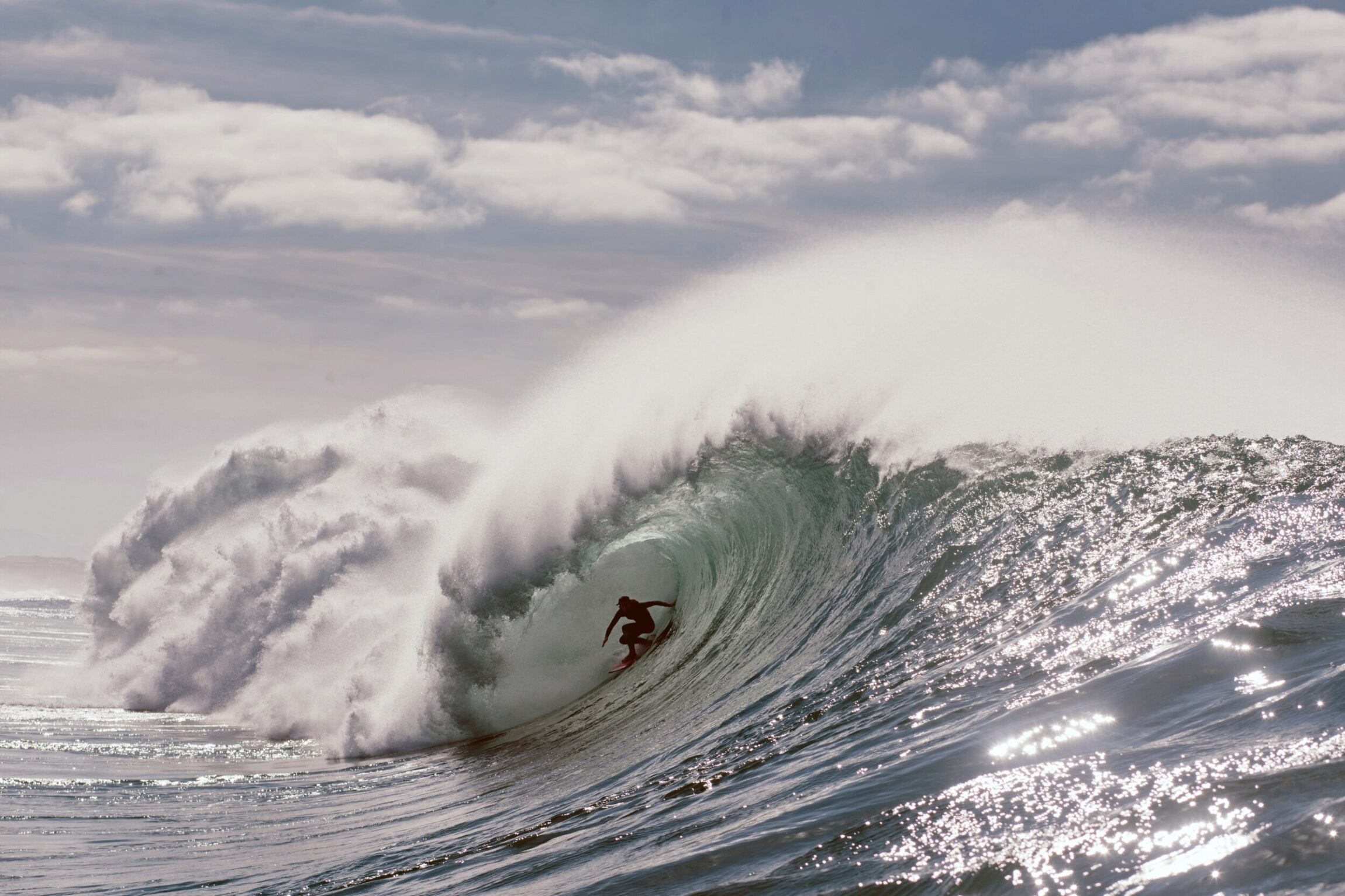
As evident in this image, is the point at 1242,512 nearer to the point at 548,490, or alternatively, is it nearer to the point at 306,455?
the point at 548,490

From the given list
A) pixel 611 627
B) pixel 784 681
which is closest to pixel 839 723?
pixel 784 681

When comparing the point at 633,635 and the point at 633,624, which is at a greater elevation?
the point at 633,624

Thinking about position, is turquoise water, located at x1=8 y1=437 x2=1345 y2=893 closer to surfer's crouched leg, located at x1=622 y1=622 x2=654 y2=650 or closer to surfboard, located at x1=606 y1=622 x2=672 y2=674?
surfboard, located at x1=606 y1=622 x2=672 y2=674

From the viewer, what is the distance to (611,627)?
12.6 metres

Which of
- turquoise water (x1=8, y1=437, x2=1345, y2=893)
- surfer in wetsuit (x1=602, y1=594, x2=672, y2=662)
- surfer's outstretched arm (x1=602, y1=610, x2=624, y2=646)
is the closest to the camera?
turquoise water (x1=8, y1=437, x2=1345, y2=893)

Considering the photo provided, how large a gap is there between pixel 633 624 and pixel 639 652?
13.7 inches

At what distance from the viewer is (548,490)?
14234mm

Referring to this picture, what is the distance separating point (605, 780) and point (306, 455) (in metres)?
21.2

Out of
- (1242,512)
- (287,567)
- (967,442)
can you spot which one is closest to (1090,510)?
(1242,512)

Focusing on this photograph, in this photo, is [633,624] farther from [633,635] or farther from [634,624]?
[633,635]

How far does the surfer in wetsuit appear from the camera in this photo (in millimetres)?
12906

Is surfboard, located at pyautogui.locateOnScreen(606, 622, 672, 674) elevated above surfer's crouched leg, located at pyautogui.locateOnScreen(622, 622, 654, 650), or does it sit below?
below

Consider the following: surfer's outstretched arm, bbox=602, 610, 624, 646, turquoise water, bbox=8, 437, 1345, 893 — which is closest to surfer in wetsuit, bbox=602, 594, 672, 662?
surfer's outstretched arm, bbox=602, 610, 624, 646

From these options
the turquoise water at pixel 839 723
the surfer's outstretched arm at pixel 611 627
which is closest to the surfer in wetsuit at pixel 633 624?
the surfer's outstretched arm at pixel 611 627
